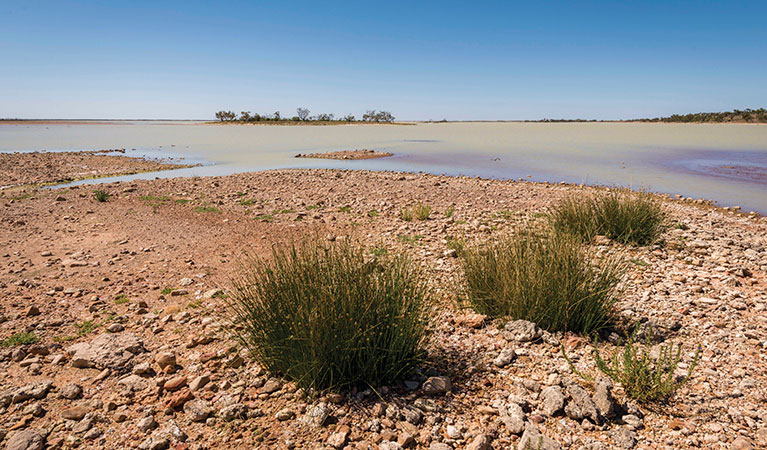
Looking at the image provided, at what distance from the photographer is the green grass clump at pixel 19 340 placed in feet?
14.4

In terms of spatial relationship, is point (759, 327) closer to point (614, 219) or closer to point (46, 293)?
point (614, 219)

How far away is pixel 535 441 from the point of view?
279 cm

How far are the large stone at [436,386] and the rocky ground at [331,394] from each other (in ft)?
0.04

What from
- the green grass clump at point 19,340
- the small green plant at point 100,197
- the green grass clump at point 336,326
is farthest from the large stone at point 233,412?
the small green plant at point 100,197

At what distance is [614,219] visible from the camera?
307 inches

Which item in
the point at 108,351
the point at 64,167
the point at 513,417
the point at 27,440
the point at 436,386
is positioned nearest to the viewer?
the point at 27,440

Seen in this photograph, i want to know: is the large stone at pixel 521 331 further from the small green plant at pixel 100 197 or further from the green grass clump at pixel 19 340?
the small green plant at pixel 100 197

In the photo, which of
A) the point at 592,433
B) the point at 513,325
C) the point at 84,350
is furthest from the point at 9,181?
the point at 592,433

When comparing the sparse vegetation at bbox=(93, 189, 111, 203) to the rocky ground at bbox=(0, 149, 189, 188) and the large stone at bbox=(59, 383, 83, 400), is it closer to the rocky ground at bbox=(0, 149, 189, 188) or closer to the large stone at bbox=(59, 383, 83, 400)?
the rocky ground at bbox=(0, 149, 189, 188)

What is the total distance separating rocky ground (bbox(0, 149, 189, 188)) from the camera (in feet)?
60.1

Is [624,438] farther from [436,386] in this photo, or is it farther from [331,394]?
[331,394]

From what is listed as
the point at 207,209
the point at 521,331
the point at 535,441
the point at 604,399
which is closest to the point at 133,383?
the point at 535,441

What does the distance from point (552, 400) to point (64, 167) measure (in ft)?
88.1

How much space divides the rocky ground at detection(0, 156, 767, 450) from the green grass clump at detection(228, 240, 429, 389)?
6.4 inches
